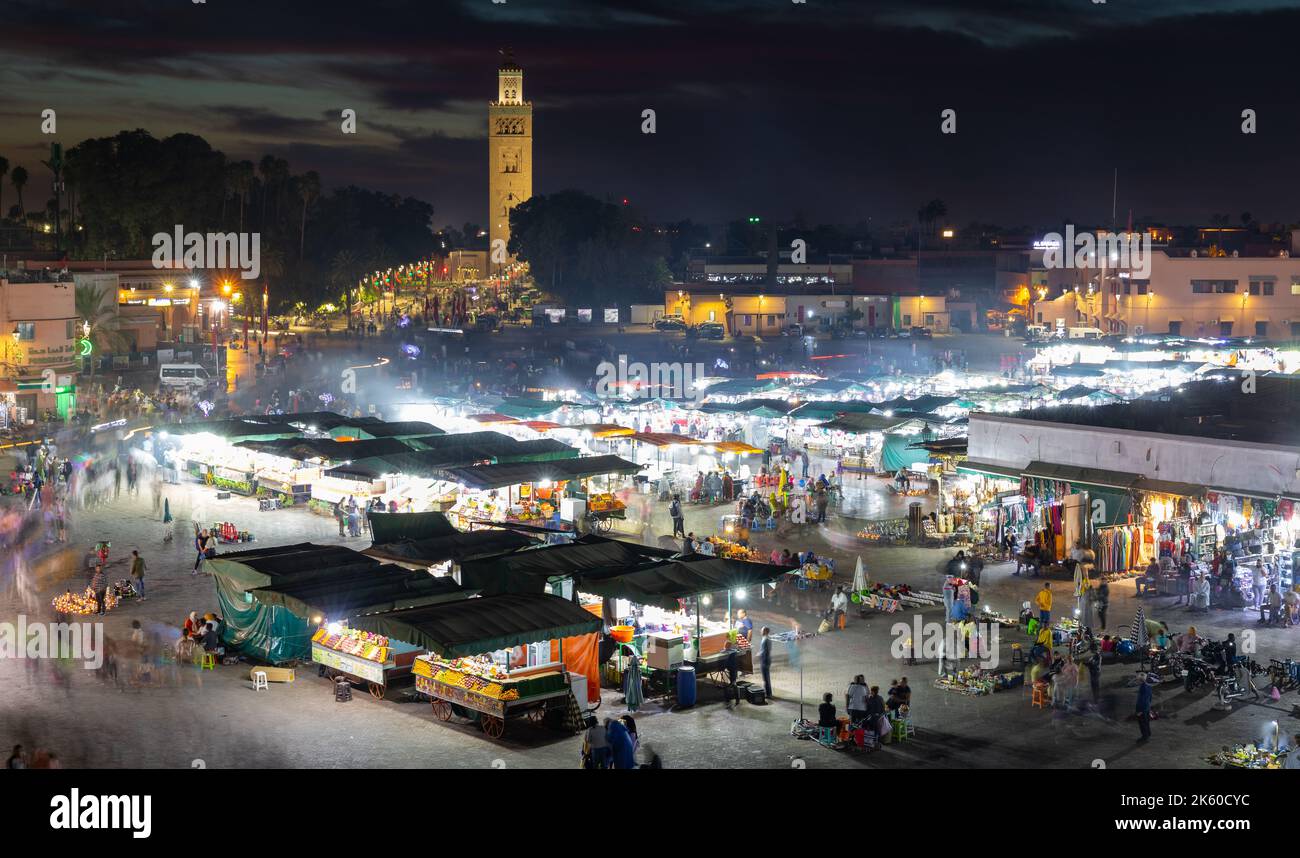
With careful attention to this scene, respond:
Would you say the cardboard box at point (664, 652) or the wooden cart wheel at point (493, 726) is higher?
the cardboard box at point (664, 652)

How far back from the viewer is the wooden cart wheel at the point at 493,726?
15.1 meters

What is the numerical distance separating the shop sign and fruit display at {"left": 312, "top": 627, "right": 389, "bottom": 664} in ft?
0.17

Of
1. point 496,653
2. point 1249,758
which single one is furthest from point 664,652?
point 1249,758

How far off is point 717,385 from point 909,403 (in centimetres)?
906

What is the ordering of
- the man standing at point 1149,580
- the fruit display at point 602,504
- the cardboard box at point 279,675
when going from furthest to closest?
the fruit display at point 602,504, the man standing at point 1149,580, the cardboard box at point 279,675

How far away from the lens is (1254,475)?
22406 millimetres

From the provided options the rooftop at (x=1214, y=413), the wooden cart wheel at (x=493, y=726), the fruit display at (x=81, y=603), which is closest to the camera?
the wooden cart wheel at (x=493, y=726)

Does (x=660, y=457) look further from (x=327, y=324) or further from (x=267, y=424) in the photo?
(x=327, y=324)

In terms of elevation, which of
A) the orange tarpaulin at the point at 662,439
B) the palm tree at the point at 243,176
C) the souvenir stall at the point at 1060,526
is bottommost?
the souvenir stall at the point at 1060,526

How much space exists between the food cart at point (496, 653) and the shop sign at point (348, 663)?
52cm

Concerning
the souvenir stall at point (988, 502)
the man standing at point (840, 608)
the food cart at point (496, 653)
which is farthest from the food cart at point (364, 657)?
the souvenir stall at point (988, 502)

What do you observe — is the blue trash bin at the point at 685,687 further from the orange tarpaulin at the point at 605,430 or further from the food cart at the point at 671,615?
the orange tarpaulin at the point at 605,430

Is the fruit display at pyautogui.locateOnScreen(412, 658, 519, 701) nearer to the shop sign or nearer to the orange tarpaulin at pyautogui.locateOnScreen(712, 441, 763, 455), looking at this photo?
the shop sign

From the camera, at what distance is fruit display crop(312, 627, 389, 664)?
1659 cm
